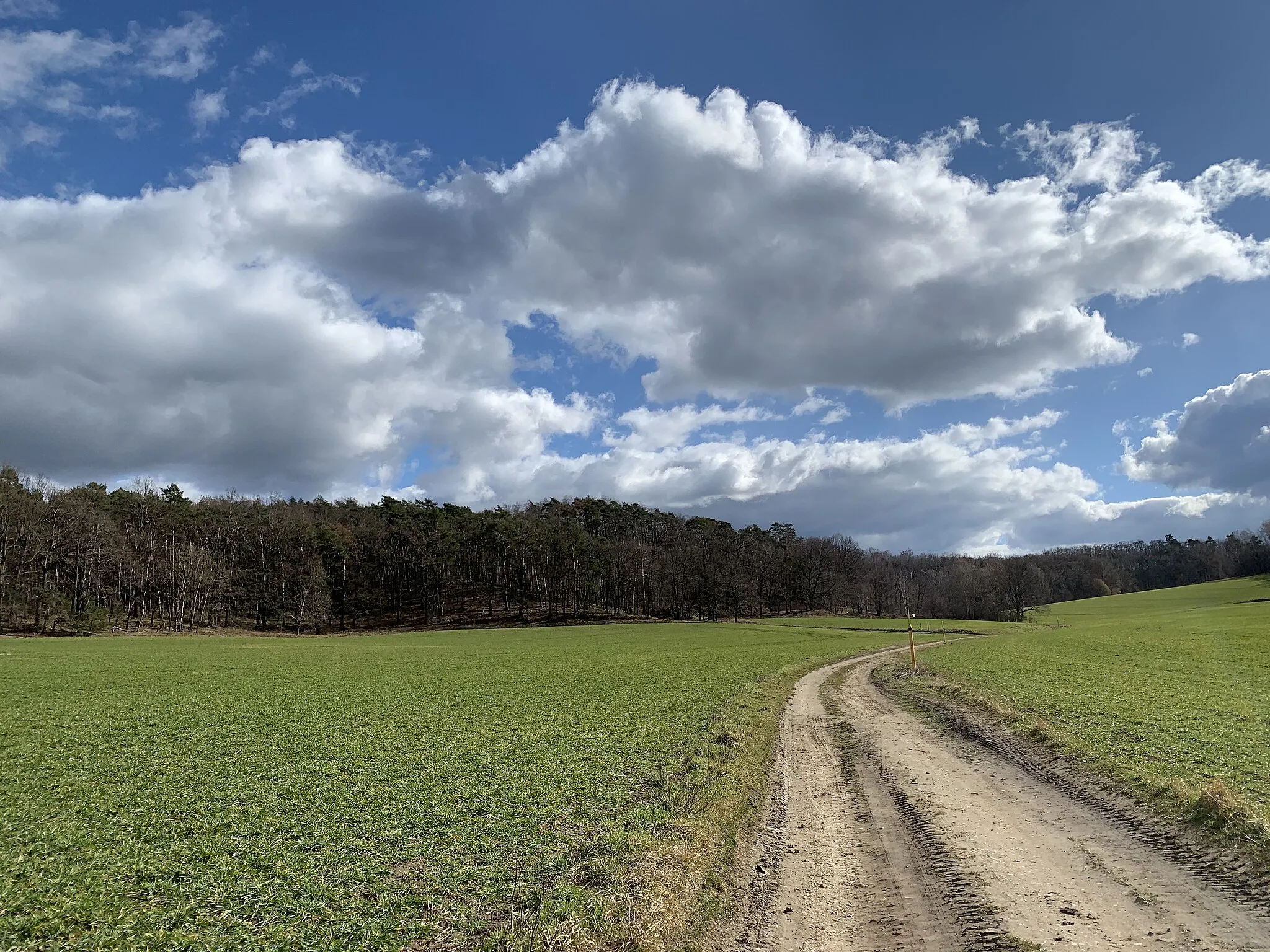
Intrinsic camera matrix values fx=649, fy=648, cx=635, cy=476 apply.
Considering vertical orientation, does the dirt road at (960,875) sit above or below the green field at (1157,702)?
above

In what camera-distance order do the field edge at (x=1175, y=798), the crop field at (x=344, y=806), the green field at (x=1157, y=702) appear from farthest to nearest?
the green field at (x=1157, y=702), the field edge at (x=1175, y=798), the crop field at (x=344, y=806)

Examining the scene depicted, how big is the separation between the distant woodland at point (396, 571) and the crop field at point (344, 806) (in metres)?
67.4

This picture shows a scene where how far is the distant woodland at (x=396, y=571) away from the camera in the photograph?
85.2 meters

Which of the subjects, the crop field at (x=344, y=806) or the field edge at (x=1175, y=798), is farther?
the field edge at (x=1175, y=798)

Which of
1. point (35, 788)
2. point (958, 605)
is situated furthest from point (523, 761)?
point (958, 605)

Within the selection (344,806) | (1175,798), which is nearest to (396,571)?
(344,806)

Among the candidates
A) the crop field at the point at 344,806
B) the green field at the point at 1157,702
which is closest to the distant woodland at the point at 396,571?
the crop field at the point at 344,806

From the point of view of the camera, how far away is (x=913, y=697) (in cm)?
2533

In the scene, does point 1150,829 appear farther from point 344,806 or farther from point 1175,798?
point 344,806

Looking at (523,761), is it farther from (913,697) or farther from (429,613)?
(429,613)

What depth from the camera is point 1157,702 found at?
21328 millimetres

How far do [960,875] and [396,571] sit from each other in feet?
425

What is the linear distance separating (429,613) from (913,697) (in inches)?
4359

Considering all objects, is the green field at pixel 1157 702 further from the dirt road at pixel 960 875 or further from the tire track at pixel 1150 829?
the dirt road at pixel 960 875
